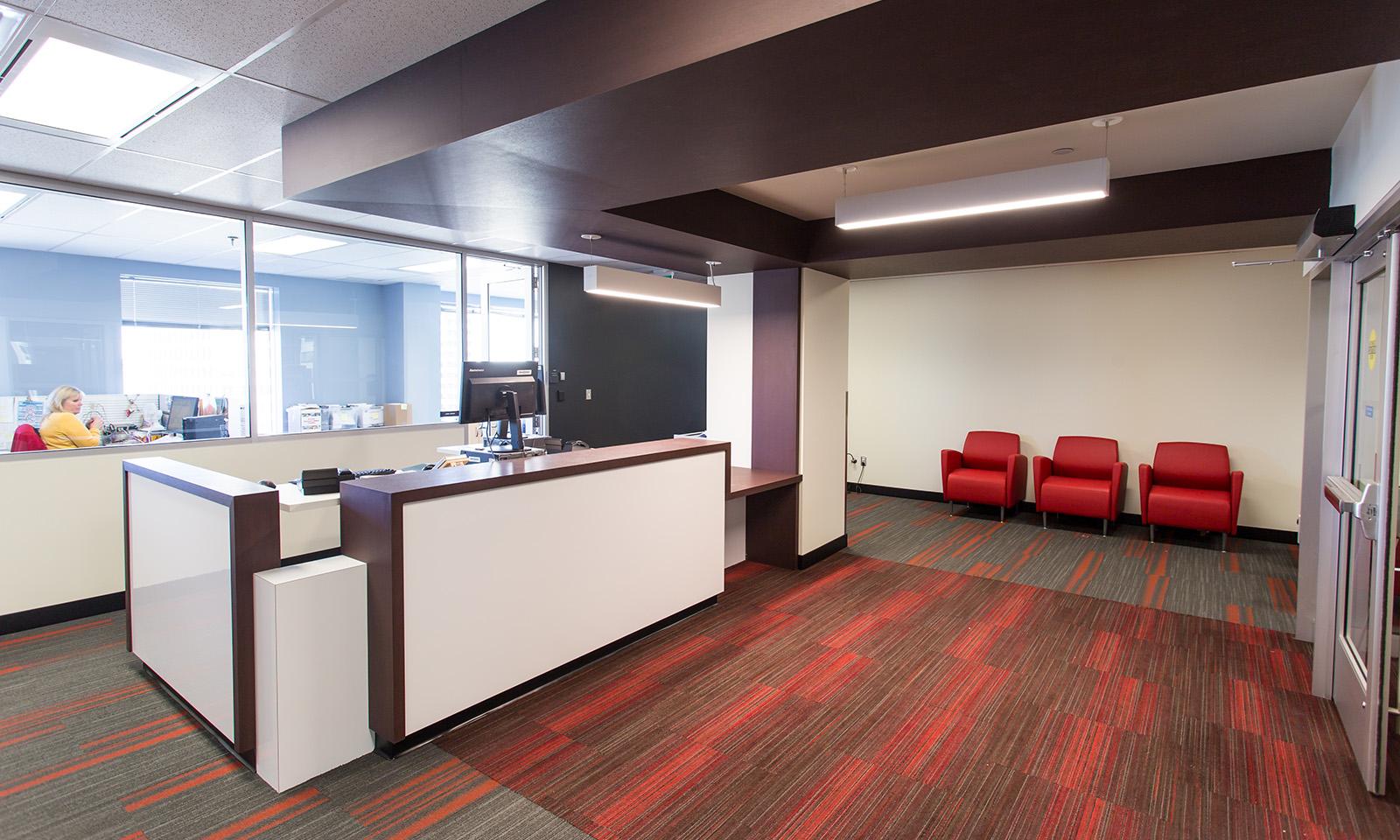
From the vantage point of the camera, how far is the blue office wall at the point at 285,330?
9.57 ft

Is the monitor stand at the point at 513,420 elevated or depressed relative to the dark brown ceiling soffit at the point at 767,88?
depressed

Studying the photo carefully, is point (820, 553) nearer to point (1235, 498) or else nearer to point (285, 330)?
point (1235, 498)

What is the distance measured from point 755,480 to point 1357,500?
86.2 inches

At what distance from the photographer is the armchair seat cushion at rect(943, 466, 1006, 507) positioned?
457 centimetres

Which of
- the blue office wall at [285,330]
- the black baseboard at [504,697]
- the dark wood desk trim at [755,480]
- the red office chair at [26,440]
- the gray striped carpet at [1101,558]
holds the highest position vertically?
the blue office wall at [285,330]

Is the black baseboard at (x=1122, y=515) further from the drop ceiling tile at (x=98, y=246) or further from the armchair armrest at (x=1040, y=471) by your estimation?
the drop ceiling tile at (x=98, y=246)

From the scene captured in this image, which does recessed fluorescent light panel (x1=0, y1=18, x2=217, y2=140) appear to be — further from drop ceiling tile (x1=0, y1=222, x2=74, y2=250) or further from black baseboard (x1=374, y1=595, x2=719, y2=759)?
black baseboard (x1=374, y1=595, x2=719, y2=759)

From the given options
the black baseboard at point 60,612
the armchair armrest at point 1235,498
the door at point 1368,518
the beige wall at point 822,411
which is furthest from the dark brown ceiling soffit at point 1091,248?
the black baseboard at point 60,612

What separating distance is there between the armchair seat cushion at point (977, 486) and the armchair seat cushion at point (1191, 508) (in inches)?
33.5

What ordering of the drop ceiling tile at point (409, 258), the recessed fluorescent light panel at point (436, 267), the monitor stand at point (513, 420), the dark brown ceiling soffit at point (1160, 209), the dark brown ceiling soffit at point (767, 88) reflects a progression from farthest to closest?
the recessed fluorescent light panel at point (436, 267)
the drop ceiling tile at point (409, 258)
the monitor stand at point (513, 420)
the dark brown ceiling soffit at point (1160, 209)
the dark brown ceiling soffit at point (767, 88)

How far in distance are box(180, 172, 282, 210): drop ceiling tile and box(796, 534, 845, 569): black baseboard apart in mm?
3032

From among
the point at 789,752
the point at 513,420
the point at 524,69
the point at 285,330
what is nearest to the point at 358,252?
the point at 285,330

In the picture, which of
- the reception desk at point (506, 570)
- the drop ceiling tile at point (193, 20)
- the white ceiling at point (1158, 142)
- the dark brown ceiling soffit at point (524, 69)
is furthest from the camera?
the white ceiling at point (1158, 142)

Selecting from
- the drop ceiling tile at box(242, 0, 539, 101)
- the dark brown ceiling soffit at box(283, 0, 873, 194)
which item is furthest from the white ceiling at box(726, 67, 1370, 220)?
the drop ceiling tile at box(242, 0, 539, 101)
